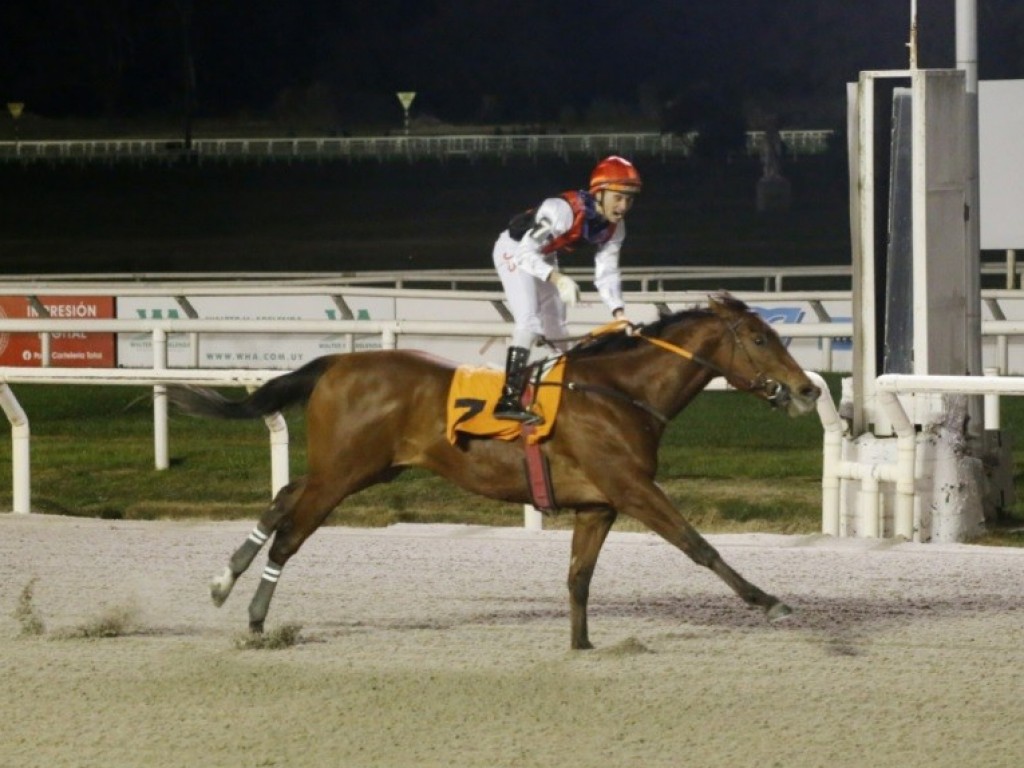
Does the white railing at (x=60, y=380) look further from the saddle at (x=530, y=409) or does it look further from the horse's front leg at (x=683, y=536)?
the horse's front leg at (x=683, y=536)

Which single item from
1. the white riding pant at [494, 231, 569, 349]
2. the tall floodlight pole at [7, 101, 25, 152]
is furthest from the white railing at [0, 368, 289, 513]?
the tall floodlight pole at [7, 101, 25, 152]

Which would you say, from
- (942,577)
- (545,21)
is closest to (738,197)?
(545,21)

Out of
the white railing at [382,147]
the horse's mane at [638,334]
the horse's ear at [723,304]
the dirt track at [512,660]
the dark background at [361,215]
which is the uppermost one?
the white railing at [382,147]

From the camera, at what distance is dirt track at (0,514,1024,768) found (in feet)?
14.4

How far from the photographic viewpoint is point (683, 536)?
5.17 m

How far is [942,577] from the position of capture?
254 inches

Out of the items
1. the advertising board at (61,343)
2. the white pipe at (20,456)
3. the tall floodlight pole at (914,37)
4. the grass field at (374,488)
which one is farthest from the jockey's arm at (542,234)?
the advertising board at (61,343)

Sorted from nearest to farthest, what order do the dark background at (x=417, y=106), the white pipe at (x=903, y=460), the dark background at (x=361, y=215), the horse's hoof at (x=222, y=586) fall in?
the horse's hoof at (x=222, y=586)
the white pipe at (x=903, y=460)
the dark background at (x=361, y=215)
the dark background at (x=417, y=106)

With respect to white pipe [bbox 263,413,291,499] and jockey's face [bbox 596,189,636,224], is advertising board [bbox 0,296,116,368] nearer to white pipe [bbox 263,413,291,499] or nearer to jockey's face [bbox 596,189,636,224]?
white pipe [bbox 263,413,291,499]

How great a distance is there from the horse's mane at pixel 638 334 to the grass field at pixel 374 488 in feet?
8.20

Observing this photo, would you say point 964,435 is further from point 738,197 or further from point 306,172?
point 306,172

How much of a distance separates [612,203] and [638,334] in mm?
380

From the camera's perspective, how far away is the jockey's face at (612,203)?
5410 mm

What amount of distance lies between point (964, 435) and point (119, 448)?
181 inches
